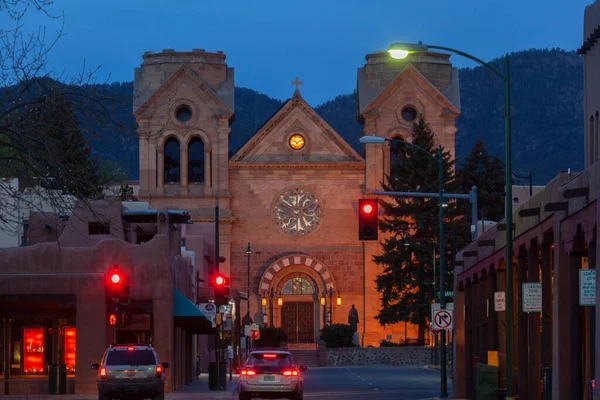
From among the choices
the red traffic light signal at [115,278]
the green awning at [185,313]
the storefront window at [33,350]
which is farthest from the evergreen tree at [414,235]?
the red traffic light signal at [115,278]

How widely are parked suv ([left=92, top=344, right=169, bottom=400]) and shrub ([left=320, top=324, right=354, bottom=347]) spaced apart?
155 feet

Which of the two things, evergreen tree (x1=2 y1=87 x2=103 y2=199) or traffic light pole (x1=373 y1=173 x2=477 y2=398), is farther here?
traffic light pole (x1=373 y1=173 x2=477 y2=398)

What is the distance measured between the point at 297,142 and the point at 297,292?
941cm

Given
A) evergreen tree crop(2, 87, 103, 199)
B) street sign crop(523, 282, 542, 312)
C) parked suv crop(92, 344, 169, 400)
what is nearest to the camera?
evergreen tree crop(2, 87, 103, 199)

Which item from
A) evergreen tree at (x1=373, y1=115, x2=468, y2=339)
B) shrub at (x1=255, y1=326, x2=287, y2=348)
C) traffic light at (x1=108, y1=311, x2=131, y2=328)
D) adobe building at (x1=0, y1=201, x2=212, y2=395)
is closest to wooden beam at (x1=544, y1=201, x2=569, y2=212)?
traffic light at (x1=108, y1=311, x2=131, y2=328)

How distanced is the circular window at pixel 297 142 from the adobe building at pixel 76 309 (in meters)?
42.7

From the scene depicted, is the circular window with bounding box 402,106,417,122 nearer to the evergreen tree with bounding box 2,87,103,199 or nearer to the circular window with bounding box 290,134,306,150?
the circular window with bounding box 290,134,306,150

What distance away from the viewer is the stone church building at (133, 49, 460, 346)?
8550 centimetres

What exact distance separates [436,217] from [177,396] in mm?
43689

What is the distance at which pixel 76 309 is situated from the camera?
40.1m

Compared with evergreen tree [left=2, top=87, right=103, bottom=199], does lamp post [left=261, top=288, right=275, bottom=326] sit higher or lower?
lower

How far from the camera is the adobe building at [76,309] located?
3953cm

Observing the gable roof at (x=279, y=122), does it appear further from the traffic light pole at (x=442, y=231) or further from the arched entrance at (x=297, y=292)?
the traffic light pole at (x=442, y=231)

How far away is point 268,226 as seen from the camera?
283 ft
